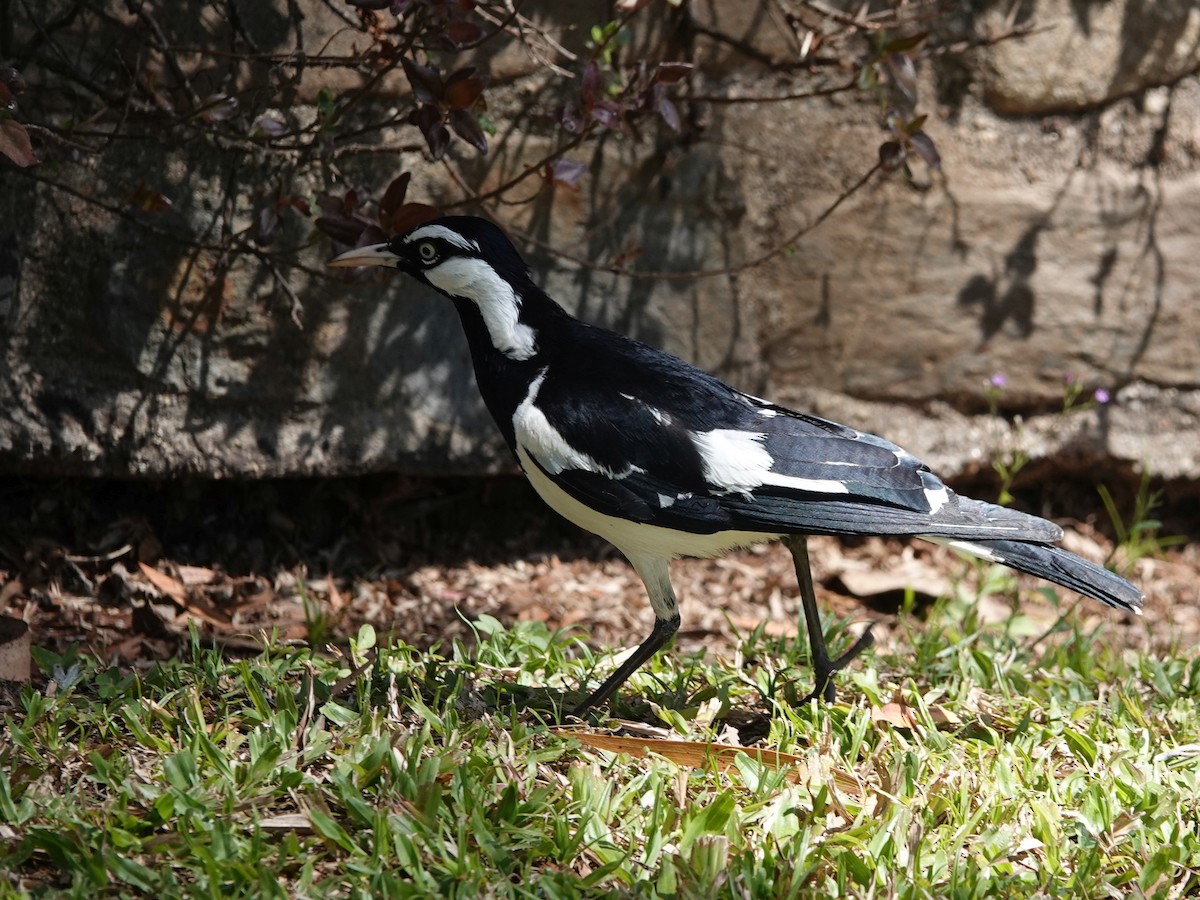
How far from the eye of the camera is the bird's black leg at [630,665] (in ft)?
10.9

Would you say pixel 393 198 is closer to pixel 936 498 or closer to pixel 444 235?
pixel 444 235

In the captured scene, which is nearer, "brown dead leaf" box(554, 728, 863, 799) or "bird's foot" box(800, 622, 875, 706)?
"brown dead leaf" box(554, 728, 863, 799)

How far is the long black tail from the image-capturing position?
3123 millimetres

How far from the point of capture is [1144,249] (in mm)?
5117

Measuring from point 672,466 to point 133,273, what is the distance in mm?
1946

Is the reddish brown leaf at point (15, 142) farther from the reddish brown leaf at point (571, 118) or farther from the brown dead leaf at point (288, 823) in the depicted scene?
the brown dead leaf at point (288, 823)

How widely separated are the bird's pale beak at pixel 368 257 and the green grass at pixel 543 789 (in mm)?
1040

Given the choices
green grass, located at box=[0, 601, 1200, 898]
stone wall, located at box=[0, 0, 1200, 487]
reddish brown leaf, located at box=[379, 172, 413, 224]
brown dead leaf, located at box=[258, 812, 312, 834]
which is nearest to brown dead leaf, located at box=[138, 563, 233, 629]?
stone wall, located at box=[0, 0, 1200, 487]

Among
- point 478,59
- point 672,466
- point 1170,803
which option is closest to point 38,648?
point 672,466

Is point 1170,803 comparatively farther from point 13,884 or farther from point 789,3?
point 789,3

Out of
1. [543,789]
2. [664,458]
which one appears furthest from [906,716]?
[543,789]

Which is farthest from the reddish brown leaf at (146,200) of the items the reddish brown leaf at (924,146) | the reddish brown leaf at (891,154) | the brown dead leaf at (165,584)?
the reddish brown leaf at (924,146)

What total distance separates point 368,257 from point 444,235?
0.21 meters

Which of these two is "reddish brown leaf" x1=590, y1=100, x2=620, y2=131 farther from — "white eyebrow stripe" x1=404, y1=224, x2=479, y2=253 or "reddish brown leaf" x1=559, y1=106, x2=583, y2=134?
"white eyebrow stripe" x1=404, y1=224, x2=479, y2=253
